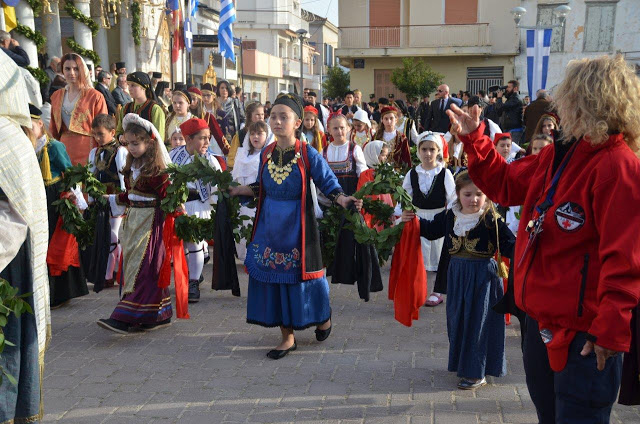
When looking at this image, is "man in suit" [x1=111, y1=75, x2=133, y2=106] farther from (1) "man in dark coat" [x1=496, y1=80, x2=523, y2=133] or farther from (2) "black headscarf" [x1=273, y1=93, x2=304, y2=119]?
(1) "man in dark coat" [x1=496, y1=80, x2=523, y2=133]

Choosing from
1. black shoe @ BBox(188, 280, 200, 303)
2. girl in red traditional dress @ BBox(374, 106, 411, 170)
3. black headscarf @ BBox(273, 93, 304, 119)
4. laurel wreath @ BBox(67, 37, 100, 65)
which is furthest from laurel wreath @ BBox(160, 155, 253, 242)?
laurel wreath @ BBox(67, 37, 100, 65)

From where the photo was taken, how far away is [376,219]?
19.0 ft

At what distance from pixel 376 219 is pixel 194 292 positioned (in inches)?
97.4

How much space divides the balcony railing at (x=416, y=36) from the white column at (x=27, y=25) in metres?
24.5

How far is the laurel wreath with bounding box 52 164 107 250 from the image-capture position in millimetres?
6520

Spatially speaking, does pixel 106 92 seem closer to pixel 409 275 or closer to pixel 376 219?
pixel 376 219

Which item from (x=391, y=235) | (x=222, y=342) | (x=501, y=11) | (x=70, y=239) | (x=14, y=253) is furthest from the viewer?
(x=501, y=11)

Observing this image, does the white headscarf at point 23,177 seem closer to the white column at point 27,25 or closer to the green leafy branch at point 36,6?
the white column at point 27,25

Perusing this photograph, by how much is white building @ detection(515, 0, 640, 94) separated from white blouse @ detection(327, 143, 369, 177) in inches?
1143

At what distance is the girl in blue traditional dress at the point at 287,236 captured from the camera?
5.56m

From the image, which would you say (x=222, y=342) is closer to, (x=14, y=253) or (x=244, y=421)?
(x=244, y=421)

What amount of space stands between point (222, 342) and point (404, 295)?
5.25 feet

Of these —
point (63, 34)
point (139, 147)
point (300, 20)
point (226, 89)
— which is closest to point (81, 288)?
point (139, 147)

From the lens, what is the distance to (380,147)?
9914 mm
